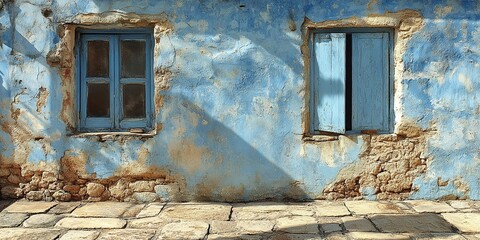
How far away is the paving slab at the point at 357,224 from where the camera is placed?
429 cm

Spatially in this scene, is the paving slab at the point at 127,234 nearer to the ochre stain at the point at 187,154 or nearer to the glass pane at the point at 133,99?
the ochre stain at the point at 187,154

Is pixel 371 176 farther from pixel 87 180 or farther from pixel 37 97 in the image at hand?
pixel 37 97

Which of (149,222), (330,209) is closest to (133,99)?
(149,222)

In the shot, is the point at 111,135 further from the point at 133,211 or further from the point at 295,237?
the point at 295,237

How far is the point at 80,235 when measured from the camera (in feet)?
13.6

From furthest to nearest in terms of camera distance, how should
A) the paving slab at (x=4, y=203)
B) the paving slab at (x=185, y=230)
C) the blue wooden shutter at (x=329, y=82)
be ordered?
the blue wooden shutter at (x=329, y=82) < the paving slab at (x=4, y=203) < the paving slab at (x=185, y=230)

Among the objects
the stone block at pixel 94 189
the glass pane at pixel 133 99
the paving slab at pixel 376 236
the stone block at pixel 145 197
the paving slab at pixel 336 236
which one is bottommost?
the paving slab at pixel 336 236

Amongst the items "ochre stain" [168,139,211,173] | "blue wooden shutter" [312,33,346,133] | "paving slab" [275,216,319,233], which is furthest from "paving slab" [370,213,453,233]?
"ochre stain" [168,139,211,173]

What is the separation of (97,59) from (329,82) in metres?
2.67

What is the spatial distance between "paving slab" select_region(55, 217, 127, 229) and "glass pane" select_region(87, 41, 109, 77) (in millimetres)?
1760

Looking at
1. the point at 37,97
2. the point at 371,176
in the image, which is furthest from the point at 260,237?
the point at 37,97

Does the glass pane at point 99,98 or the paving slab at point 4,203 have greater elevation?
the glass pane at point 99,98

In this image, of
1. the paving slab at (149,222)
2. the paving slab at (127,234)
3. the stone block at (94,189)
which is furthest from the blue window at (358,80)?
the stone block at (94,189)

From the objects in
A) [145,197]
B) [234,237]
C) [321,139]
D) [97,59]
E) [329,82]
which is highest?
[97,59]
